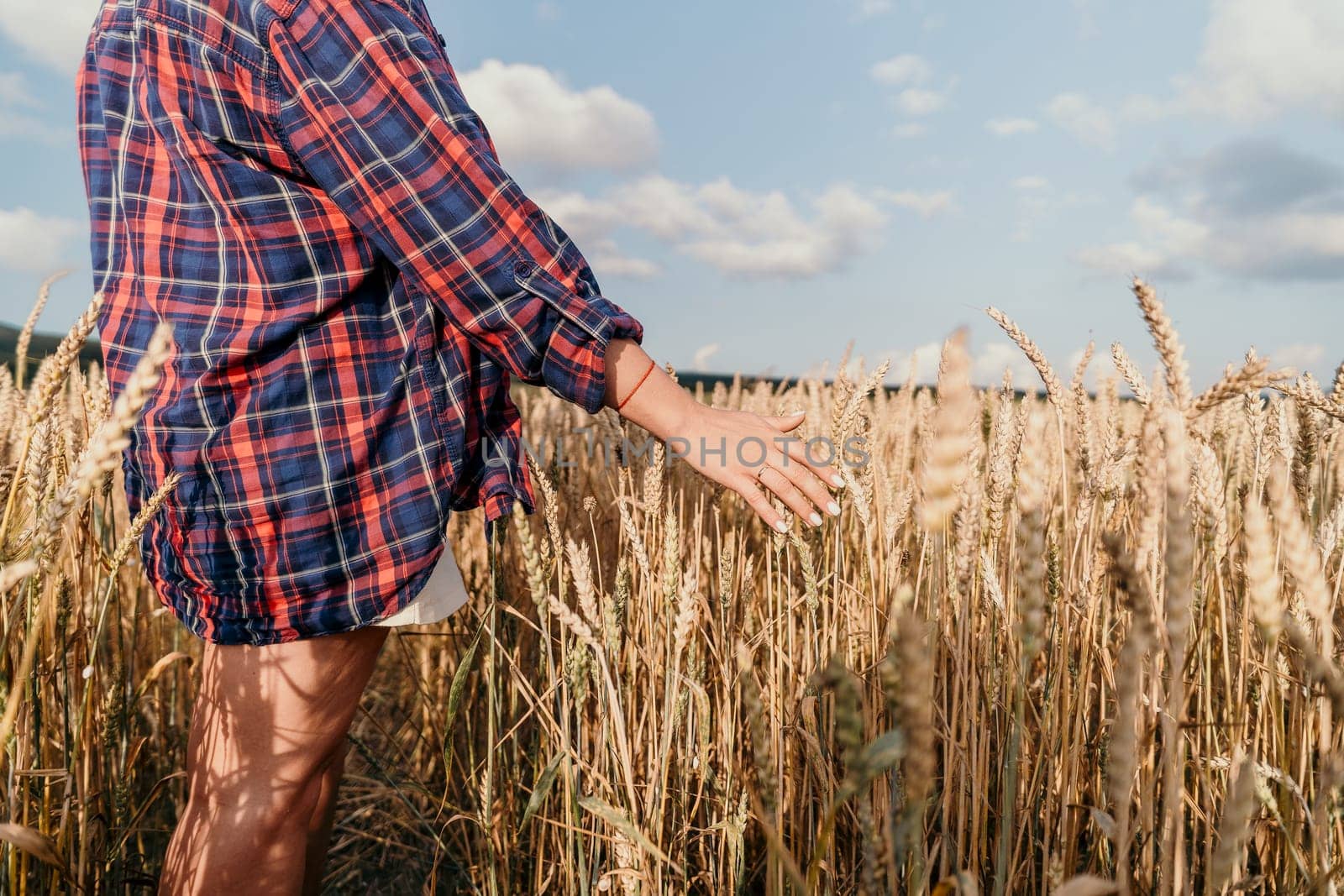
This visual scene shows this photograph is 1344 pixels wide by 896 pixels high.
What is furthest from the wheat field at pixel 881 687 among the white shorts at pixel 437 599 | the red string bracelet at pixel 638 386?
the red string bracelet at pixel 638 386

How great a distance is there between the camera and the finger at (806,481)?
35.4 inches

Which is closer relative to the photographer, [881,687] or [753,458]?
[753,458]

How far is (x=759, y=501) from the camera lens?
35.6 inches

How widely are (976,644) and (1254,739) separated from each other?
310 mm

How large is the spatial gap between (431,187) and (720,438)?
1.34 feet

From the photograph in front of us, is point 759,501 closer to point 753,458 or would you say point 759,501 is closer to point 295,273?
point 753,458

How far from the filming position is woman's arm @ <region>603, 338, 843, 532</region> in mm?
879

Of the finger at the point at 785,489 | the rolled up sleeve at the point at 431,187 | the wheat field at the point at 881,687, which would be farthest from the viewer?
the finger at the point at 785,489

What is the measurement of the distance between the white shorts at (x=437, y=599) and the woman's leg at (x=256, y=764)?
63mm

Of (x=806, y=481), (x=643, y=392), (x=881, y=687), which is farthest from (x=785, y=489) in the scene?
(x=881, y=687)

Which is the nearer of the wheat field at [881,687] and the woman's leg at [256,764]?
the wheat field at [881,687]

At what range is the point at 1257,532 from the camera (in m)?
0.46

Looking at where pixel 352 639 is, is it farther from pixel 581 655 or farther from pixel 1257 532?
pixel 1257 532

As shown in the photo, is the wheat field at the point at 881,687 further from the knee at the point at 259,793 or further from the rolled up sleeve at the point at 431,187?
the rolled up sleeve at the point at 431,187
